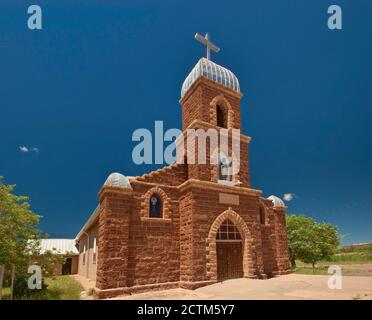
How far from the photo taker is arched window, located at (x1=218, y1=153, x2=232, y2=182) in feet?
51.2

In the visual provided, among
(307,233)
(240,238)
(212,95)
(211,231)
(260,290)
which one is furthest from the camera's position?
(307,233)

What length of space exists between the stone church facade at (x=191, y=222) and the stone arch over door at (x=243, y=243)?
0.05 metres

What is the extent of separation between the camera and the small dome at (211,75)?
15822 mm

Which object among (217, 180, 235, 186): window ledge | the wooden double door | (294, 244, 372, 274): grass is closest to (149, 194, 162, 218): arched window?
the wooden double door

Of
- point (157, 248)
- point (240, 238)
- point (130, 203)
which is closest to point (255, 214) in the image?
point (240, 238)

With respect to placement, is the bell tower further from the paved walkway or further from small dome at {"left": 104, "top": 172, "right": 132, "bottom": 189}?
the paved walkway

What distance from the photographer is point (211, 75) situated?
1599 centimetres

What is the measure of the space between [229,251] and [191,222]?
3208 millimetres

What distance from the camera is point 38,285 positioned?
12469mm

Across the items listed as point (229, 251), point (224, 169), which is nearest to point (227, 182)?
point (224, 169)

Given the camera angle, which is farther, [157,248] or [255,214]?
[255,214]

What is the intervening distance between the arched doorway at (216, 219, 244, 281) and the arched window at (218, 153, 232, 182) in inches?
103

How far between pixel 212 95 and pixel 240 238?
8352mm
